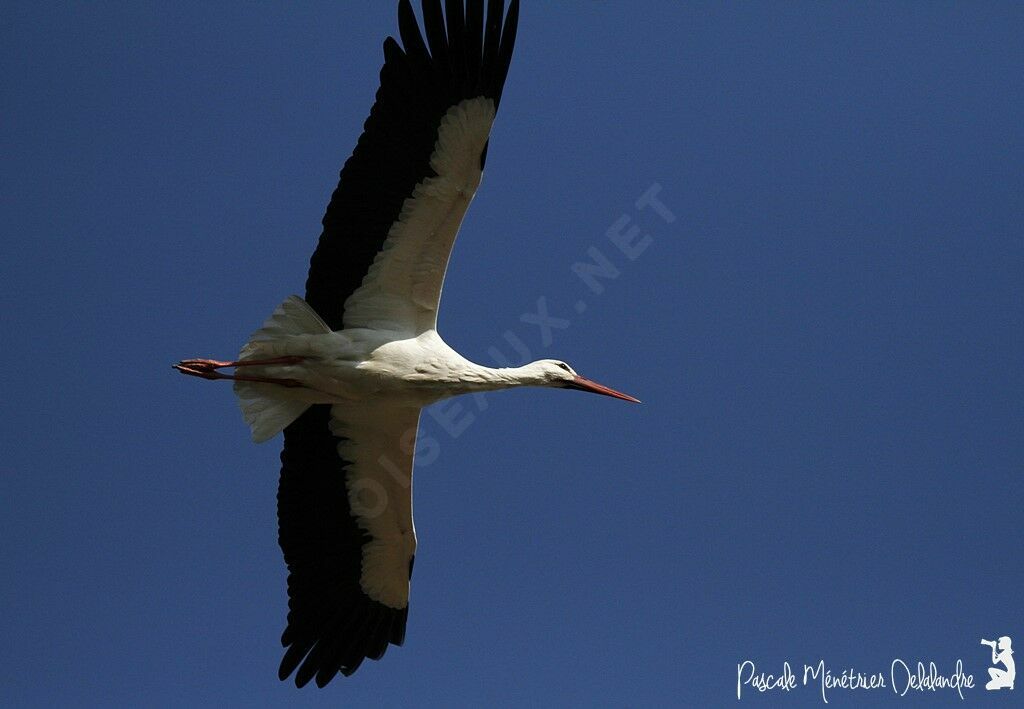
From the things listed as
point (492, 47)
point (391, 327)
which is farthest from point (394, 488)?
point (492, 47)

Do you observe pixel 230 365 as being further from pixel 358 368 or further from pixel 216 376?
pixel 358 368

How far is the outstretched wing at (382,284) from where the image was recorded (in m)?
9.44

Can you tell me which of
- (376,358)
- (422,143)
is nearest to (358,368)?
(376,358)

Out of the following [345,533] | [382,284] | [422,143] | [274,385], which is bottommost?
[345,533]

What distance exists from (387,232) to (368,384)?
1.15m

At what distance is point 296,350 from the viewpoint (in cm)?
978

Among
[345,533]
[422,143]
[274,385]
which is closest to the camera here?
[422,143]

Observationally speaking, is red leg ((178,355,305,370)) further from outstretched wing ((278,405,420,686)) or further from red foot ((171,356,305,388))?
outstretched wing ((278,405,420,686))

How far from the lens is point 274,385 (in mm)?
10016

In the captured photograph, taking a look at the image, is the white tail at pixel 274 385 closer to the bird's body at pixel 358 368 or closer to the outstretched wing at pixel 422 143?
the bird's body at pixel 358 368

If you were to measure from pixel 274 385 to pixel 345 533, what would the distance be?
63.8 inches

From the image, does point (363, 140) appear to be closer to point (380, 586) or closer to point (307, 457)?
point (307, 457)

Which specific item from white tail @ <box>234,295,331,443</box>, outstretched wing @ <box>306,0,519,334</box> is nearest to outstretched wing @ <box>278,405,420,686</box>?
white tail @ <box>234,295,331,443</box>

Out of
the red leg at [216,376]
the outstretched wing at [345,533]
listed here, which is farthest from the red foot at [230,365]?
the outstretched wing at [345,533]
